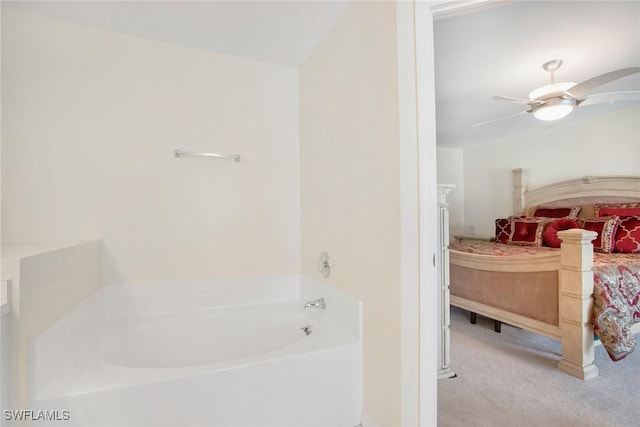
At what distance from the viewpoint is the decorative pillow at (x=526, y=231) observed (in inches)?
129

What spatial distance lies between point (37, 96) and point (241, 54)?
1186 millimetres

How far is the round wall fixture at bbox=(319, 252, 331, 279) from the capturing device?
1.77 metres

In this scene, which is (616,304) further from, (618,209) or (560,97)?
(618,209)

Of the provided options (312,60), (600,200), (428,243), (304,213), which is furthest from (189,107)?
(600,200)

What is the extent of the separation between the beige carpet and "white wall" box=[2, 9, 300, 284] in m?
1.36

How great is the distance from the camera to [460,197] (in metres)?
4.82

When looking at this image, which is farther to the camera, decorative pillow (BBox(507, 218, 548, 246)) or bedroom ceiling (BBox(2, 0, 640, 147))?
decorative pillow (BBox(507, 218, 548, 246))

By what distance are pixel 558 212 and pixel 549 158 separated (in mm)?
773

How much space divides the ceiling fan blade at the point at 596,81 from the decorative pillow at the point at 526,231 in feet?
5.56

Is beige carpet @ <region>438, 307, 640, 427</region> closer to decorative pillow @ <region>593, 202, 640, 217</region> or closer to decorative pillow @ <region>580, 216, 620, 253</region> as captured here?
decorative pillow @ <region>580, 216, 620, 253</region>

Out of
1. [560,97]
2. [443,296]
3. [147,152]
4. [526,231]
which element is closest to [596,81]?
[560,97]

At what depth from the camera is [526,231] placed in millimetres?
3400

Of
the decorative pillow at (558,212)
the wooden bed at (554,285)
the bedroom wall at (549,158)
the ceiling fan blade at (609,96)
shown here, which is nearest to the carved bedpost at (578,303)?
the wooden bed at (554,285)

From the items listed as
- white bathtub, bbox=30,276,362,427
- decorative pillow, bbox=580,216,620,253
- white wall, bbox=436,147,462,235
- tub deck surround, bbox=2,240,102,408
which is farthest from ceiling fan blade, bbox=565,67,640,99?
tub deck surround, bbox=2,240,102,408
